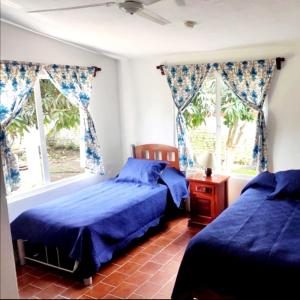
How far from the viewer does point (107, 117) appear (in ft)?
12.6

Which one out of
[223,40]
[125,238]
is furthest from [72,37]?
[125,238]

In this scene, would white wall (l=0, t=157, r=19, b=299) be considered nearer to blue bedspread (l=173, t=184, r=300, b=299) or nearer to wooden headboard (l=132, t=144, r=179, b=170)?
blue bedspread (l=173, t=184, r=300, b=299)

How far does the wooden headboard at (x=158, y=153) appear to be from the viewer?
12.3 ft

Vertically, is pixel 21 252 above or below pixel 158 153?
below

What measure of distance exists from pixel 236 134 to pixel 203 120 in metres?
0.40

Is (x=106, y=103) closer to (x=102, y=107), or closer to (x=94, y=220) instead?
(x=102, y=107)

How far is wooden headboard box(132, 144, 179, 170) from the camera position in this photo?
376 cm

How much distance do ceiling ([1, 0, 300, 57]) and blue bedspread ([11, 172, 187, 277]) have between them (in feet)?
4.48

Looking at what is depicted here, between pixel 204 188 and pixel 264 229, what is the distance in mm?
1257

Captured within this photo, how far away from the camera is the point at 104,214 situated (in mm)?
2617

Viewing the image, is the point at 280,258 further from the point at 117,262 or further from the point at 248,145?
the point at 248,145

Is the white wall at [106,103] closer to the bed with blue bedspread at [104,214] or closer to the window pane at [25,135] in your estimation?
the bed with blue bedspread at [104,214]

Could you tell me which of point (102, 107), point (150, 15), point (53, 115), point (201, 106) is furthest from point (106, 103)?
point (53, 115)

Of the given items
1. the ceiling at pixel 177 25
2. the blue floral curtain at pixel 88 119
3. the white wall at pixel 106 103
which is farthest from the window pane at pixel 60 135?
the blue floral curtain at pixel 88 119
